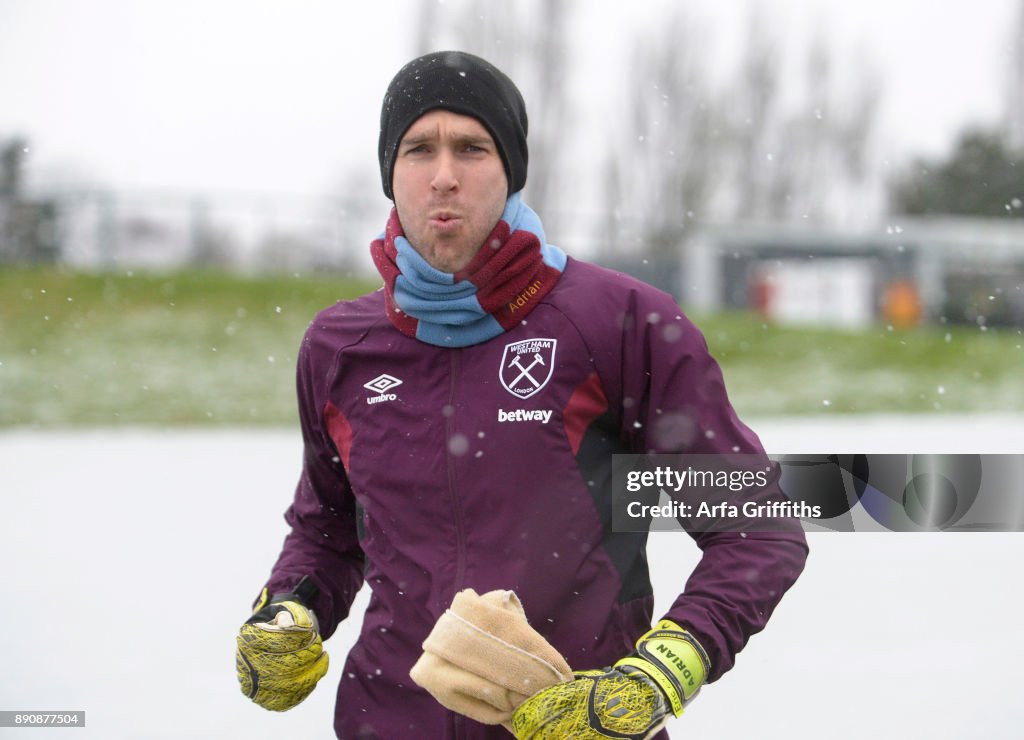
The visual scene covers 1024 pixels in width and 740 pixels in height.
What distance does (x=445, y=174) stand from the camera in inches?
66.9

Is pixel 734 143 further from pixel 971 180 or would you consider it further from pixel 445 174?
pixel 445 174

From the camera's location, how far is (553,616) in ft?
5.40

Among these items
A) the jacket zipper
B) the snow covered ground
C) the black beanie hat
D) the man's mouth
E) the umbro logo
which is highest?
the black beanie hat

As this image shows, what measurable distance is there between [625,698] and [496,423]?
45cm

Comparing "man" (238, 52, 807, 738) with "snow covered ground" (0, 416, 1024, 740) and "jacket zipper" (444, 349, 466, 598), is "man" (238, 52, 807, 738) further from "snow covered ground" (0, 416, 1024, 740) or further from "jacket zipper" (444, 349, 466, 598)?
"snow covered ground" (0, 416, 1024, 740)

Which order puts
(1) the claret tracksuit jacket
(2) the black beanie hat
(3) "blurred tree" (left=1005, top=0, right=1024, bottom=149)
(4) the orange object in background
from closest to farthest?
(1) the claret tracksuit jacket, (2) the black beanie hat, (4) the orange object in background, (3) "blurred tree" (left=1005, top=0, right=1024, bottom=149)

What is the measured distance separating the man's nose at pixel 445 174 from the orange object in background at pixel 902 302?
18.7 m

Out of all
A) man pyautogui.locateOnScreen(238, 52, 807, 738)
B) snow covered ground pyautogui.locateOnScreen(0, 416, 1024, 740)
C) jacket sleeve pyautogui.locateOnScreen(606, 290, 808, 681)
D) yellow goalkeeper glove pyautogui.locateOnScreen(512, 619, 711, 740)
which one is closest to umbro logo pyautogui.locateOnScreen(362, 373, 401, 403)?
man pyautogui.locateOnScreen(238, 52, 807, 738)

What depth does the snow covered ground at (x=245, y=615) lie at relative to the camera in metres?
3.13

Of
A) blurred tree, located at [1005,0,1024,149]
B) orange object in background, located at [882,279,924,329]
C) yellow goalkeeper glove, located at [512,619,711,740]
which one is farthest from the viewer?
blurred tree, located at [1005,0,1024,149]

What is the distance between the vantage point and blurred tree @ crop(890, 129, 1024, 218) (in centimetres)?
2494

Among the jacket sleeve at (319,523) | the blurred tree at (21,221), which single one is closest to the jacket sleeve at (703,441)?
the jacket sleeve at (319,523)

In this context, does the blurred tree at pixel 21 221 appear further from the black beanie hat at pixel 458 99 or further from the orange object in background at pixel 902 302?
the black beanie hat at pixel 458 99

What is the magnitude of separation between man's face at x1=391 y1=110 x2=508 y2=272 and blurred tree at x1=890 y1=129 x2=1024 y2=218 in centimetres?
2550
